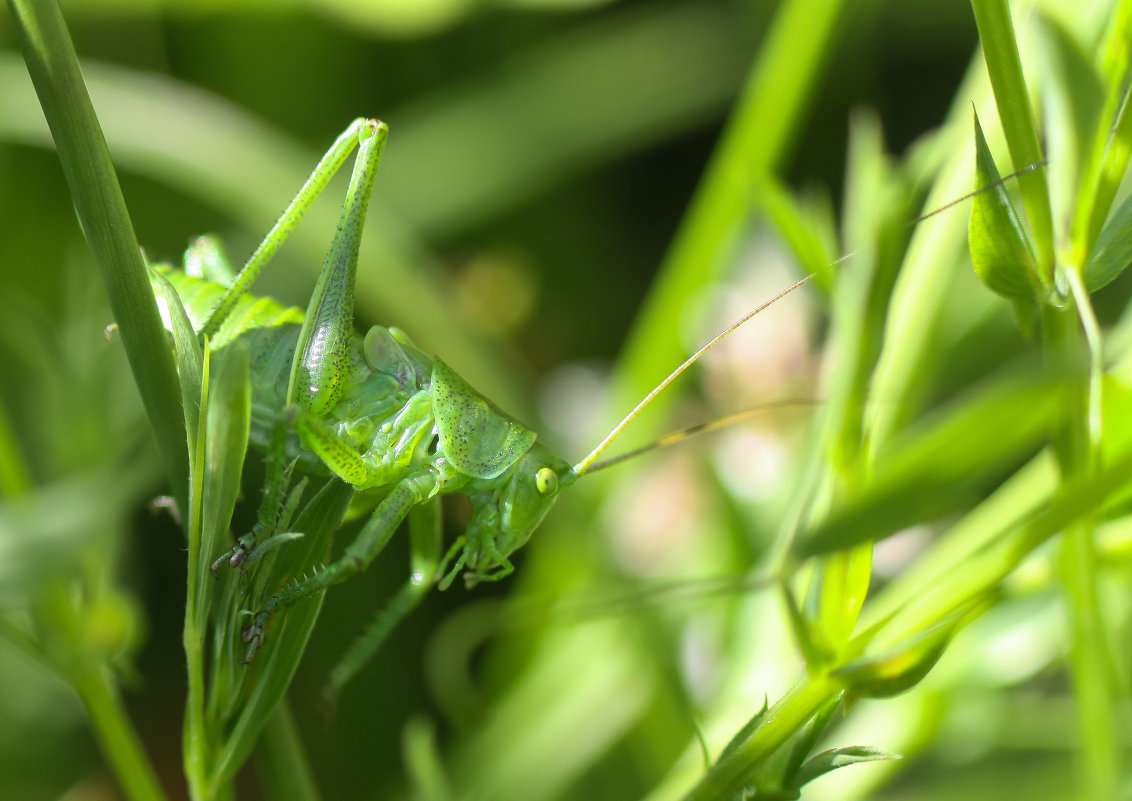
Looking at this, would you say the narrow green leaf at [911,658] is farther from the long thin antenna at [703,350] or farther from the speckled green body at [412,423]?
the speckled green body at [412,423]

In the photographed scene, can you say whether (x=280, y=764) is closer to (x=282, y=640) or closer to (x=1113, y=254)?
(x=282, y=640)

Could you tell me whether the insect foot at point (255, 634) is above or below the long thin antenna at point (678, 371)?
below

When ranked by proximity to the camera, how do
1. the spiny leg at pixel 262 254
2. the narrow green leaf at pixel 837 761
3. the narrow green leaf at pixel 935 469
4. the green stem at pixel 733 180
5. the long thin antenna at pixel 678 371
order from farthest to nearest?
the green stem at pixel 733 180 → the spiny leg at pixel 262 254 → the long thin antenna at pixel 678 371 → the narrow green leaf at pixel 837 761 → the narrow green leaf at pixel 935 469

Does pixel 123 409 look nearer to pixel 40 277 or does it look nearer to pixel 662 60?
pixel 40 277

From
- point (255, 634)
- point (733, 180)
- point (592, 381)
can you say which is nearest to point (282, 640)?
point (255, 634)

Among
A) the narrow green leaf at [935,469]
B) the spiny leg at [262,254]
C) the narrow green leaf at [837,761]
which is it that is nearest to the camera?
the narrow green leaf at [935,469]

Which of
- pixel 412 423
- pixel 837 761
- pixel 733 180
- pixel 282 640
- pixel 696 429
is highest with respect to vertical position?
pixel 733 180

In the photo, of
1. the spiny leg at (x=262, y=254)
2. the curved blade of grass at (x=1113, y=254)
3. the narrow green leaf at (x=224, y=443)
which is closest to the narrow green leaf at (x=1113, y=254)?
the curved blade of grass at (x=1113, y=254)

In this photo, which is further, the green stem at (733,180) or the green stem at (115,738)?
the green stem at (733,180)

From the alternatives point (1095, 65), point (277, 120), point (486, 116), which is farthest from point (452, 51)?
point (1095, 65)

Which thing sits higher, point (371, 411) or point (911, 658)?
point (371, 411)
